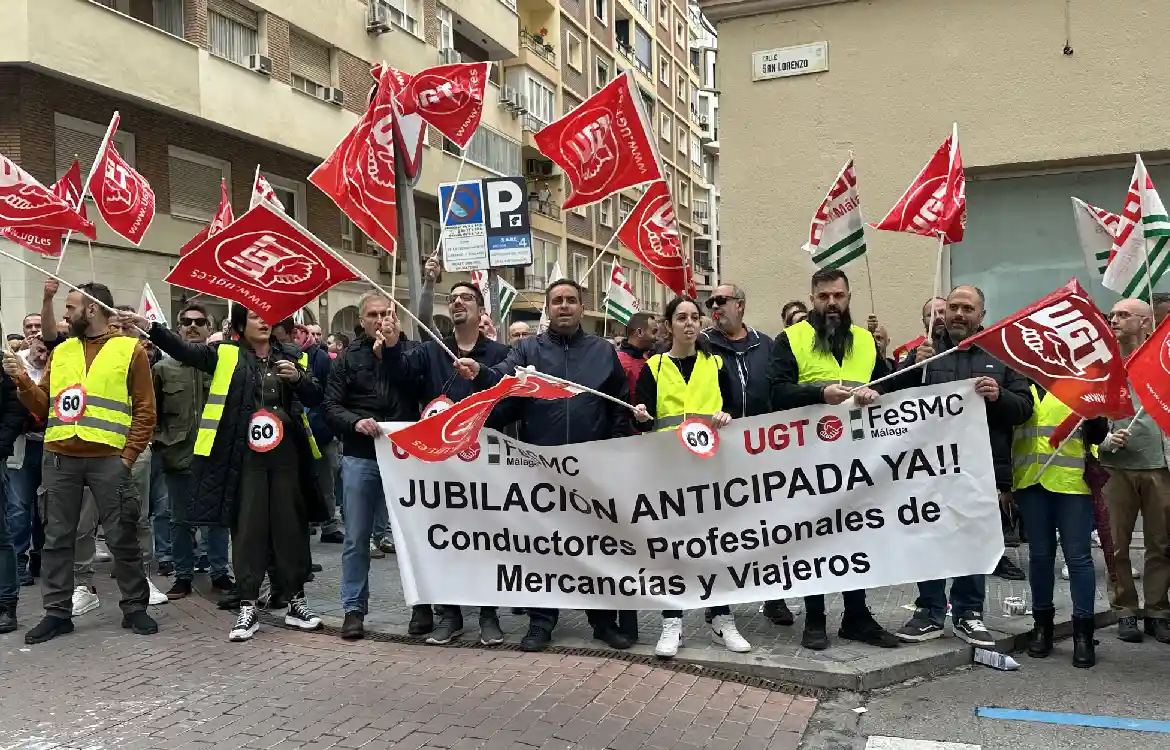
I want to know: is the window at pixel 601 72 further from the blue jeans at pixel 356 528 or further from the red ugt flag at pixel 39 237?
the blue jeans at pixel 356 528

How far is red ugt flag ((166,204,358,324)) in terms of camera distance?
550cm

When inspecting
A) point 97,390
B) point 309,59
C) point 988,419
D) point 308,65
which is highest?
point 309,59

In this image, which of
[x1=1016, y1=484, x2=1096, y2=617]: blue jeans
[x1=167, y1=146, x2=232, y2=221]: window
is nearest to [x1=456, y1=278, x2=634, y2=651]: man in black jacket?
[x1=1016, y1=484, x2=1096, y2=617]: blue jeans

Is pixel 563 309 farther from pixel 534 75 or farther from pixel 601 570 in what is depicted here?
pixel 534 75

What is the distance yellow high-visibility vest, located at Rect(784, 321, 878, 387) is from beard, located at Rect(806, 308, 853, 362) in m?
0.02

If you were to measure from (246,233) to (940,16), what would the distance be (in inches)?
299

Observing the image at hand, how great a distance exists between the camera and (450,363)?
244 inches

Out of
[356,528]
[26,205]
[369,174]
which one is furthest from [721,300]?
[26,205]

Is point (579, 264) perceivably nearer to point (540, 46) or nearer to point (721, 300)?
point (540, 46)

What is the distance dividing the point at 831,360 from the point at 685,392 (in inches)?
32.7

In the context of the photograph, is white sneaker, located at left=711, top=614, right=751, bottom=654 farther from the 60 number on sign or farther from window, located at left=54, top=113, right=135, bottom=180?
window, located at left=54, top=113, right=135, bottom=180

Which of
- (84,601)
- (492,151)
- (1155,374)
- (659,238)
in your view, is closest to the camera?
(1155,374)

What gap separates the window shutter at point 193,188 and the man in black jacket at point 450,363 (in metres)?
15.5

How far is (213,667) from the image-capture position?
5.55 m
